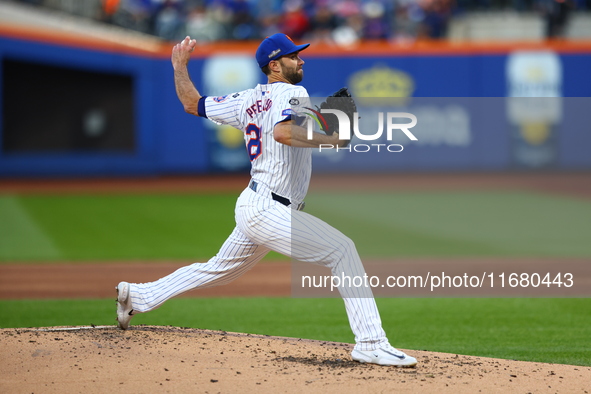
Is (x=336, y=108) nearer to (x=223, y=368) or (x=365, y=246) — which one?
(x=223, y=368)

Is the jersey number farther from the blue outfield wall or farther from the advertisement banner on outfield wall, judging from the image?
the advertisement banner on outfield wall

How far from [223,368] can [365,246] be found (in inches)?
293

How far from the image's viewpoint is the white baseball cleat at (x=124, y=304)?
479 centimetres

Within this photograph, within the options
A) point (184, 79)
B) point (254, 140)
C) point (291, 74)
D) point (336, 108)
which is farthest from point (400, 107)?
point (336, 108)

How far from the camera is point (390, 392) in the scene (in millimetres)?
3820

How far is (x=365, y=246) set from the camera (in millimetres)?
11570

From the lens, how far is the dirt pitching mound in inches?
155

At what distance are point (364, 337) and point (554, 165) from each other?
16527mm

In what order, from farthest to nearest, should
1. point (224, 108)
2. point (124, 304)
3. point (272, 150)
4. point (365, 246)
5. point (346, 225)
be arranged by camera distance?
1. point (346, 225)
2. point (365, 246)
3. point (124, 304)
4. point (224, 108)
5. point (272, 150)

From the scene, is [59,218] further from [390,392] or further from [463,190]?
[390,392]

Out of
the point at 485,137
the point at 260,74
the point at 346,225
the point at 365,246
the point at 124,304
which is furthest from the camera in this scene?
the point at 260,74

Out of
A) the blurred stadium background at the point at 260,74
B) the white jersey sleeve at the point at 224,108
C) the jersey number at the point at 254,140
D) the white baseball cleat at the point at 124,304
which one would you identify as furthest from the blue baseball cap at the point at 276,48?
the blurred stadium background at the point at 260,74

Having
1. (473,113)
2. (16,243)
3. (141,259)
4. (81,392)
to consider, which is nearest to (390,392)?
(81,392)

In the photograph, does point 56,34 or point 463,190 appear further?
point 56,34
